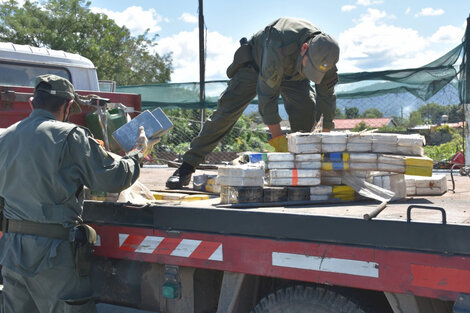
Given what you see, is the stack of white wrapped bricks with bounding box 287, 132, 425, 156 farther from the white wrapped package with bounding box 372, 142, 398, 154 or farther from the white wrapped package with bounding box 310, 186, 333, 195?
the white wrapped package with bounding box 310, 186, 333, 195

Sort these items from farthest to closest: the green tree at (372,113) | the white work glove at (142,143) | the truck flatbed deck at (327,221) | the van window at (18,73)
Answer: the green tree at (372,113)
the van window at (18,73)
the white work glove at (142,143)
the truck flatbed deck at (327,221)

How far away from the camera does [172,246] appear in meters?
3.06

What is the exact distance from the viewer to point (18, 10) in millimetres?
22562

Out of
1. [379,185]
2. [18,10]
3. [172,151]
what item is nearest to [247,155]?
[379,185]

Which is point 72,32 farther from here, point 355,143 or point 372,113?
point 355,143

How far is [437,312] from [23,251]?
2223 mm

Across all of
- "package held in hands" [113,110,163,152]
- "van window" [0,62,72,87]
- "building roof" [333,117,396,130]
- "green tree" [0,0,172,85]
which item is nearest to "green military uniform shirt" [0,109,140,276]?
"package held in hands" [113,110,163,152]

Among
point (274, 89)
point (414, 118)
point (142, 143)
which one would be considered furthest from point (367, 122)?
point (142, 143)

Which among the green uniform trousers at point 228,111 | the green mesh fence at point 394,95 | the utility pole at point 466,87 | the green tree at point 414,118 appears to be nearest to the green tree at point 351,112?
the green mesh fence at point 394,95

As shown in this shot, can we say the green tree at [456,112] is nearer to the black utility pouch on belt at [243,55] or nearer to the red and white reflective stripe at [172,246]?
the black utility pouch on belt at [243,55]

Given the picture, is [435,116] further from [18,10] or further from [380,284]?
[18,10]

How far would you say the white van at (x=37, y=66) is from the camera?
539cm

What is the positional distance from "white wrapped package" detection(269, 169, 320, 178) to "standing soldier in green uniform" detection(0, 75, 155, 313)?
2.97ft

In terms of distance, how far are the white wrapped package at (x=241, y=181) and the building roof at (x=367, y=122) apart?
4.12m
